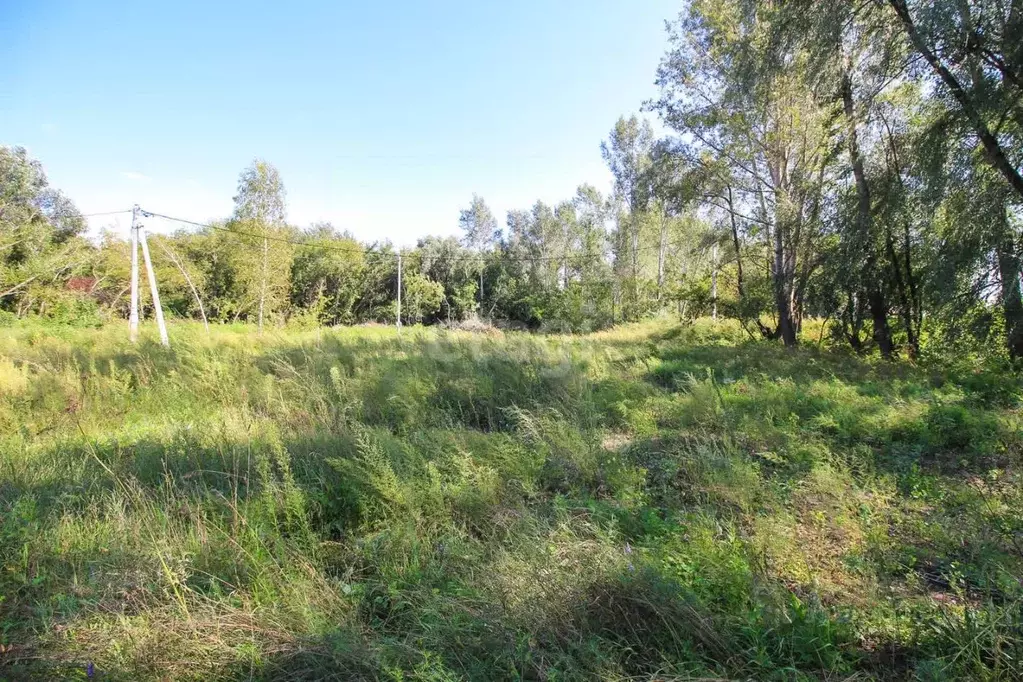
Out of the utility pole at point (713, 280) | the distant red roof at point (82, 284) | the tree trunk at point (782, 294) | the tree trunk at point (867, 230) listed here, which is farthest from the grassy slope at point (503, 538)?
the distant red roof at point (82, 284)

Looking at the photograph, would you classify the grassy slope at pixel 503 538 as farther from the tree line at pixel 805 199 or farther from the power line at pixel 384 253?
the power line at pixel 384 253

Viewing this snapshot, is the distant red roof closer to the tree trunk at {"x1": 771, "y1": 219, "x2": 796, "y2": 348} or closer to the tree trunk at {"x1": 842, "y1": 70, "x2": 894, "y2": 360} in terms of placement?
the tree trunk at {"x1": 771, "y1": 219, "x2": 796, "y2": 348}

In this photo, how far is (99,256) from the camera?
26469mm

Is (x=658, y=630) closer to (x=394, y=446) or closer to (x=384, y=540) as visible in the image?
(x=384, y=540)

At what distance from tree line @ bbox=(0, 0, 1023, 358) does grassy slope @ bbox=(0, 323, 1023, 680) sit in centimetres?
471

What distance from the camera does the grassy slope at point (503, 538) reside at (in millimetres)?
2041

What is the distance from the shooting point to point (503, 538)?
3.04m

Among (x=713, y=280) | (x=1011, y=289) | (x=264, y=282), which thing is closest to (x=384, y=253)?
(x=264, y=282)

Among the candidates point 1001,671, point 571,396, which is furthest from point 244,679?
point 571,396

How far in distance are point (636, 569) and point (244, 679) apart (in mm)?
1737

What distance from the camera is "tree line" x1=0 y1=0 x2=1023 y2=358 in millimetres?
8547

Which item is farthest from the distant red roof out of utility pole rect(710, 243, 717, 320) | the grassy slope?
utility pole rect(710, 243, 717, 320)

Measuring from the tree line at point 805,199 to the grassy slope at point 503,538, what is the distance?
471cm

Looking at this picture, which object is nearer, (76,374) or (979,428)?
(979,428)
